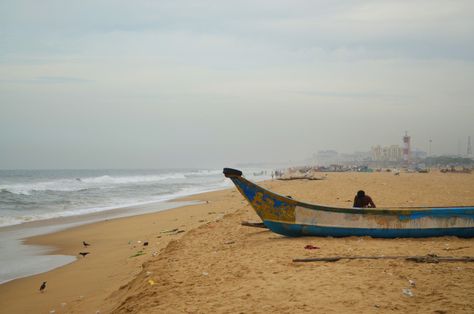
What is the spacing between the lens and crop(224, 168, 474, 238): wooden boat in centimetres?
855

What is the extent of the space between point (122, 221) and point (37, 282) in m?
8.43

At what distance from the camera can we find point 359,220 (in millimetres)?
8680

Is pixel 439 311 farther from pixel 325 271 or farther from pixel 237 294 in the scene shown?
pixel 237 294

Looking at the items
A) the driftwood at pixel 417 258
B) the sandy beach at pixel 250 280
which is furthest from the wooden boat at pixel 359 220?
the driftwood at pixel 417 258

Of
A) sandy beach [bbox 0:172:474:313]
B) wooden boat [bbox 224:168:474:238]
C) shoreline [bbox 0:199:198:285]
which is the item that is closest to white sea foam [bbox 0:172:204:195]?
shoreline [bbox 0:199:198:285]

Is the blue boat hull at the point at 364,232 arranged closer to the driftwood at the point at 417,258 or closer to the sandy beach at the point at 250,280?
the sandy beach at the point at 250,280

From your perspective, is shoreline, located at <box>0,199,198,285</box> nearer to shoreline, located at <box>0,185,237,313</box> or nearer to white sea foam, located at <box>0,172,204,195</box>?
shoreline, located at <box>0,185,237,313</box>

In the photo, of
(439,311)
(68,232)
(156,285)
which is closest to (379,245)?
(439,311)

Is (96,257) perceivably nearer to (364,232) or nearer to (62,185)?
(364,232)

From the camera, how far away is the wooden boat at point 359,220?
28.1 ft

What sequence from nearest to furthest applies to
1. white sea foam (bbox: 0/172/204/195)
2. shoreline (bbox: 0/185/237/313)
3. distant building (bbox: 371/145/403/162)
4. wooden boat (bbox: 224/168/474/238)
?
shoreline (bbox: 0/185/237/313) → wooden boat (bbox: 224/168/474/238) → white sea foam (bbox: 0/172/204/195) → distant building (bbox: 371/145/403/162)

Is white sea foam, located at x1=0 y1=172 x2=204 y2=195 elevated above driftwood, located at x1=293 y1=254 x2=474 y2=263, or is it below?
below

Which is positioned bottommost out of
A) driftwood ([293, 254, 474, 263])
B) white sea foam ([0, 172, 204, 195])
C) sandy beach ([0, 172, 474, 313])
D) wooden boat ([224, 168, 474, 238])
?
white sea foam ([0, 172, 204, 195])

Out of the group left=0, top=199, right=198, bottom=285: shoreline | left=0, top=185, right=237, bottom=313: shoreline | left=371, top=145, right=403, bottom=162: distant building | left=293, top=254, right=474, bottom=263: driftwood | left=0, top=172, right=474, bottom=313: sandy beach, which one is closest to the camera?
left=0, top=172, right=474, bottom=313: sandy beach
